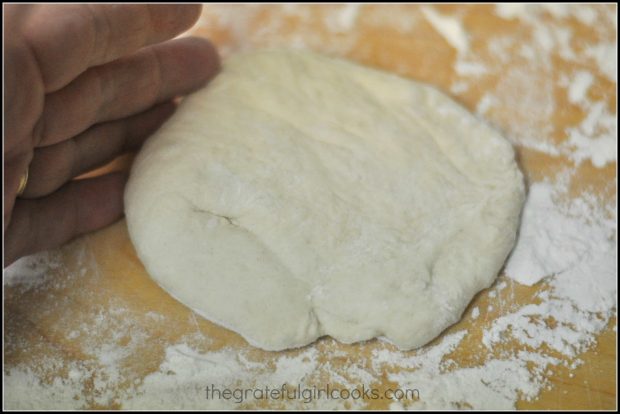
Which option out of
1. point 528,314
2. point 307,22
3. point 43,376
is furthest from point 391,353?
point 307,22

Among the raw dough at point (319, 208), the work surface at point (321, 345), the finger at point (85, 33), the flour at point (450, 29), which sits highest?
the finger at point (85, 33)

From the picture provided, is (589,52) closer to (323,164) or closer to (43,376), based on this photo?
(323,164)

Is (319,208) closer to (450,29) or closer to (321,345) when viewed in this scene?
(321,345)

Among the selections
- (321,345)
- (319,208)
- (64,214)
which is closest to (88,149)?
(64,214)

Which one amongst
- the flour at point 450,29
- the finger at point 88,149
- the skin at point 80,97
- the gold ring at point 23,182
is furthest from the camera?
the flour at point 450,29

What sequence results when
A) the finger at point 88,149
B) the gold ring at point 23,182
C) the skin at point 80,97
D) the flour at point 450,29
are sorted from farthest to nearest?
the flour at point 450,29, the finger at point 88,149, the gold ring at point 23,182, the skin at point 80,97

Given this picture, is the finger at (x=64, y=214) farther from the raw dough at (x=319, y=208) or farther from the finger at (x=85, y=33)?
the finger at (x=85, y=33)

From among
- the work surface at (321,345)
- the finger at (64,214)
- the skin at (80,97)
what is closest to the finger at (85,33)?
the skin at (80,97)

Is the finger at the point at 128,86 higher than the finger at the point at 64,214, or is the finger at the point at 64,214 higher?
the finger at the point at 128,86
